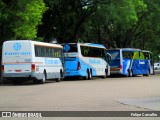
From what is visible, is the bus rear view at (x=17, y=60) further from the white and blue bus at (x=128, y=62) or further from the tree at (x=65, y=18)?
the white and blue bus at (x=128, y=62)

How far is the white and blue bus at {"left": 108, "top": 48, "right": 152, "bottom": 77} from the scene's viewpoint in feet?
141

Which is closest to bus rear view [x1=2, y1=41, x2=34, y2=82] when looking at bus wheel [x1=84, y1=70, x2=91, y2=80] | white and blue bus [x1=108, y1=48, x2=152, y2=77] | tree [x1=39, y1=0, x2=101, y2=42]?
bus wheel [x1=84, y1=70, x2=91, y2=80]

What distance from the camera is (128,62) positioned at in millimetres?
44312

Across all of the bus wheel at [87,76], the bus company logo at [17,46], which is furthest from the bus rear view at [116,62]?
the bus company logo at [17,46]

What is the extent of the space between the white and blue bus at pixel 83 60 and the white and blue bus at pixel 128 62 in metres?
3.54

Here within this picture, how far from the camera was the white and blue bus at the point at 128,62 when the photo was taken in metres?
43.0

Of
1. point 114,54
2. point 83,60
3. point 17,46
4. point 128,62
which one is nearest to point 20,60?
point 17,46

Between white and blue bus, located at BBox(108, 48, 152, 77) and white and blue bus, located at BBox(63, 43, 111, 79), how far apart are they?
3542 millimetres

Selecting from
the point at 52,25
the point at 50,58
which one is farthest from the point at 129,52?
the point at 50,58

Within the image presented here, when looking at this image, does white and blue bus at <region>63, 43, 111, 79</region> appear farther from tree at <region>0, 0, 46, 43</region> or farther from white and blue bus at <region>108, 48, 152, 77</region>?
tree at <region>0, 0, 46, 43</region>

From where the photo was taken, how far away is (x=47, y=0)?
38.1 meters

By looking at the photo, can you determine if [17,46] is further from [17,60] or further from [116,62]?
[116,62]

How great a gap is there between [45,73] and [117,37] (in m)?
26.9

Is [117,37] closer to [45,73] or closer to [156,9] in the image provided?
[156,9]
